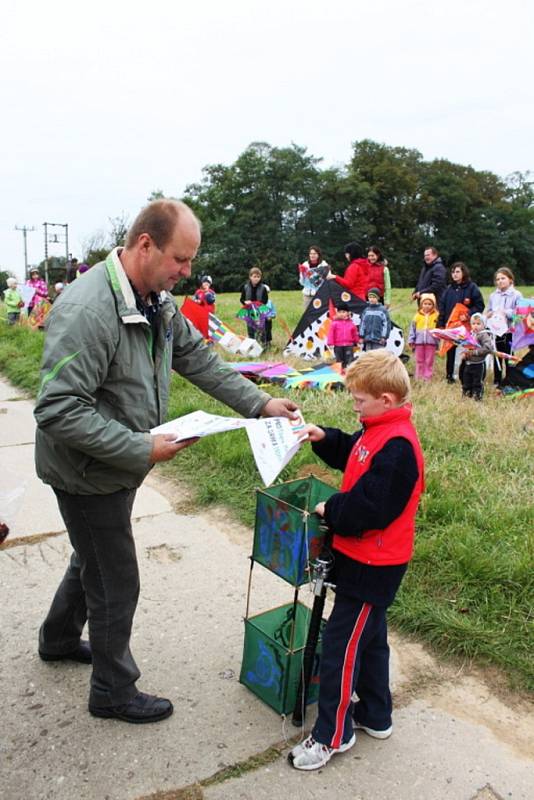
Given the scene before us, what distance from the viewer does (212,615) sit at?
3.51 m

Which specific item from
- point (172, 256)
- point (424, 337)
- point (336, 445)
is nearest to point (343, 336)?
point (424, 337)

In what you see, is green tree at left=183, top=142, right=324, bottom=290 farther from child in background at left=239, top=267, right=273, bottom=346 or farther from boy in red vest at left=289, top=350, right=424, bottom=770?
boy in red vest at left=289, top=350, right=424, bottom=770

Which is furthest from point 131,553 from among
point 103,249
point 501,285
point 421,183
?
point 421,183

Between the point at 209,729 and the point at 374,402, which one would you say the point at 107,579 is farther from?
the point at 374,402

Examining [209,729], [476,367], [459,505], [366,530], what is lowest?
[209,729]

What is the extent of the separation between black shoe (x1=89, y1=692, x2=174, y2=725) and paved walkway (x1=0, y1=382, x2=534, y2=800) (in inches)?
1.3

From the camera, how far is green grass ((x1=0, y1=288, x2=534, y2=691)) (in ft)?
10.7

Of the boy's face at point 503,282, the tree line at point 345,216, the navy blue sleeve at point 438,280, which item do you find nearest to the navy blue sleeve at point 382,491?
the boy's face at point 503,282

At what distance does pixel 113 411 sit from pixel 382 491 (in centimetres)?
102

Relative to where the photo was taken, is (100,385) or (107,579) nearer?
(100,385)

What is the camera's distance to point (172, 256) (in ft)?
7.94

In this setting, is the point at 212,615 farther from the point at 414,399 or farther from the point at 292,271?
the point at 292,271

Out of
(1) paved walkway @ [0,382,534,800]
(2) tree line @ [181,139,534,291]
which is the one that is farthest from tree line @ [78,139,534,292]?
(1) paved walkway @ [0,382,534,800]

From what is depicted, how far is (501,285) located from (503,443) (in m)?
4.26
